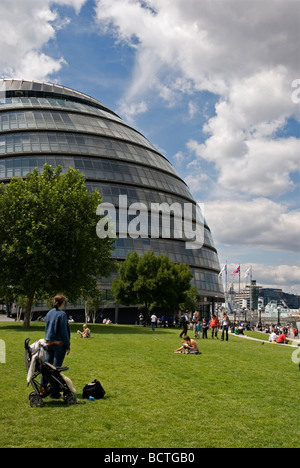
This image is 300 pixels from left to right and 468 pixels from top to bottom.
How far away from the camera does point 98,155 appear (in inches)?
2729

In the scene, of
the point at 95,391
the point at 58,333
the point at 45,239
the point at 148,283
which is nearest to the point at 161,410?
the point at 95,391

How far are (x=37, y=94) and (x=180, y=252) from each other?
37.9 m

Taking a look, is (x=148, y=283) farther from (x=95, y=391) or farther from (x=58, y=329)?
(x=95, y=391)

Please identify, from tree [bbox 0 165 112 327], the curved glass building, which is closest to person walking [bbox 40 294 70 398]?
tree [bbox 0 165 112 327]

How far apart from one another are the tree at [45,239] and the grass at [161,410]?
21154 mm

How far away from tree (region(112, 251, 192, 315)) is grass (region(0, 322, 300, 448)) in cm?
3785

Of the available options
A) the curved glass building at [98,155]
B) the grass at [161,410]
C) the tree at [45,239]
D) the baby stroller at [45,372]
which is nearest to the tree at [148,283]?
the curved glass building at [98,155]

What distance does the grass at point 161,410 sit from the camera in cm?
747

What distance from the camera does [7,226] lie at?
38.7 meters

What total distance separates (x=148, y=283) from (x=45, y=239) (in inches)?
763

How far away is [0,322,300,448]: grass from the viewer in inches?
294

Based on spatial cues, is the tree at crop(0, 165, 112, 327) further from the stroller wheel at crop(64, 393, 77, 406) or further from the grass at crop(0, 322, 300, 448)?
the stroller wheel at crop(64, 393, 77, 406)
